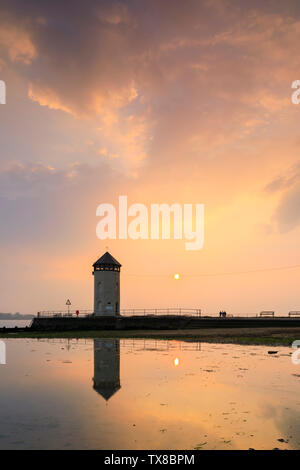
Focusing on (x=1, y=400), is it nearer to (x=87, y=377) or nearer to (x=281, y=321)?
(x=87, y=377)

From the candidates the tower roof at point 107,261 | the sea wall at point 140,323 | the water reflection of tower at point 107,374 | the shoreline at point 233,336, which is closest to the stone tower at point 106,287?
the tower roof at point 107,261

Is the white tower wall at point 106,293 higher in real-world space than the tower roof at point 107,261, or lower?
lower

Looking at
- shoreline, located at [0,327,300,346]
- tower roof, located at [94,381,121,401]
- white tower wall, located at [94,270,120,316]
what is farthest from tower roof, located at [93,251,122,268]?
tower roof, located at [94,381,121,401]

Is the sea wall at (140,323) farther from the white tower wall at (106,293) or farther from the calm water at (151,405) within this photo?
the calm water at (151,405)

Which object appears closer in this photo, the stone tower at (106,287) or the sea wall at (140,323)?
the sea wall at (140,323)

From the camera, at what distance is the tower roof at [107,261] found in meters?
69.9

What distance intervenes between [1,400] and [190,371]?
10.3 m

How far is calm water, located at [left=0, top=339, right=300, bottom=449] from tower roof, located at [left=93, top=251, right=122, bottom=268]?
4509 cm

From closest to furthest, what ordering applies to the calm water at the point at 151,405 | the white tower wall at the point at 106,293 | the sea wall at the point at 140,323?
the calm water at the point at 151,405 → the sea wall at the point at 140,323 → the white tower wall at the point at 106,293

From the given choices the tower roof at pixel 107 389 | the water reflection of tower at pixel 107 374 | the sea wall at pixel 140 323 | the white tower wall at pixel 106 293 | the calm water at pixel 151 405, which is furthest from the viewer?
the white tower wall at pixel 106 293

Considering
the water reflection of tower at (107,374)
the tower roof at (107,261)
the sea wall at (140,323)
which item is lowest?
the sea wall at (140,323)
